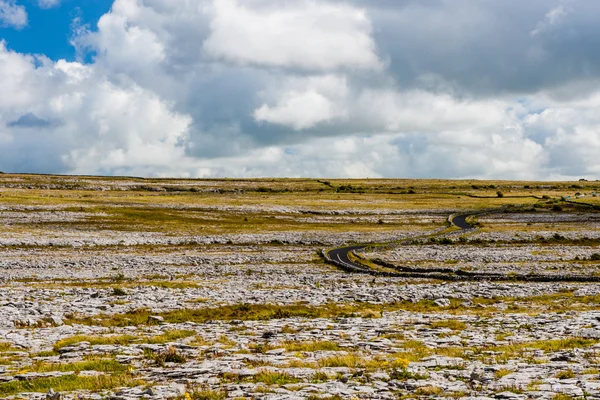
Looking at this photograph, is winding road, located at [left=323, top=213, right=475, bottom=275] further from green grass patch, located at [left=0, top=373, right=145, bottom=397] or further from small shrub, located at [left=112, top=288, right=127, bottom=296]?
green grass patch, located at [left=0, top=373, right=145, bottom=397]

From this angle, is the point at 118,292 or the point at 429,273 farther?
the point at 429,273

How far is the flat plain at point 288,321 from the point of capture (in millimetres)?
14765

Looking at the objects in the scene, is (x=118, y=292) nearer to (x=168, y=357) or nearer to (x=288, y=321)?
(x=288, y=321)

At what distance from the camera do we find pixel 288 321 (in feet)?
86.2

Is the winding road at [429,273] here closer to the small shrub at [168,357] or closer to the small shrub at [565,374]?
the small shrub at [565,374]

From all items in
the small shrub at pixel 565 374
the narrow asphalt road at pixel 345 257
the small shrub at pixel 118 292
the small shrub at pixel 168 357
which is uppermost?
the small shrub at pixel 565 374

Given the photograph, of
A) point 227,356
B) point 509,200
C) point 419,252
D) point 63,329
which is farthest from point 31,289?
point 509,200

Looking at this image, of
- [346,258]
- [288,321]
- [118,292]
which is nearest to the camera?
[288,321]

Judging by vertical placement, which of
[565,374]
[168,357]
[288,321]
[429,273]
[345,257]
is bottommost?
[345,257]

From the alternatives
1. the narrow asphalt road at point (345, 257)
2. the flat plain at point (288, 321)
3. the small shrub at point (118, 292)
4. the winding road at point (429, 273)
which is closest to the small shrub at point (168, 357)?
the flat plain at point (288, 321)

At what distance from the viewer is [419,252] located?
73.1m

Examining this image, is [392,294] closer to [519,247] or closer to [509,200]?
[519,247]

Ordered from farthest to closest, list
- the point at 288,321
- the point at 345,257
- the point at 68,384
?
the point at 345,257 → the point at 288,321 → the point at 68,384

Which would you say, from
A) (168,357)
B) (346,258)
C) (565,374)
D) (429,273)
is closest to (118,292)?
(168,357)
